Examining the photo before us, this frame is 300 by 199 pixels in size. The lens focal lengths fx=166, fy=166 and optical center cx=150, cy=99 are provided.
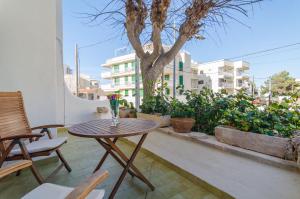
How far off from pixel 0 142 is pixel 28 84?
92 cm

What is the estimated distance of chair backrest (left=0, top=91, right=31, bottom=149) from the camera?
75.7 inches

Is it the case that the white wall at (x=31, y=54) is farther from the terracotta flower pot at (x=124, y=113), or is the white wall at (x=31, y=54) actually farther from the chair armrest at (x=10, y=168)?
the terracotta flower pot at (x=124, y=113)

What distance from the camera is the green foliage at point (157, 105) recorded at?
4071 mm

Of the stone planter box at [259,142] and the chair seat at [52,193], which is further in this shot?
the stone planter box at [259,142]

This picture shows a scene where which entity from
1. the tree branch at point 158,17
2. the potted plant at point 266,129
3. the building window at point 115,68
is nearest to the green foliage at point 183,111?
the potted plant at point 266,129

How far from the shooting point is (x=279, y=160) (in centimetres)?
190

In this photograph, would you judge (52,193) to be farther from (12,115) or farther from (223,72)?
(223,72)

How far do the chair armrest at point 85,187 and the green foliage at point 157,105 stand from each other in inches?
128

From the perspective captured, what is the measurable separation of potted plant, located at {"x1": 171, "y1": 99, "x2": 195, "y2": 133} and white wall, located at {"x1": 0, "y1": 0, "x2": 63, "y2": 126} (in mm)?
2110

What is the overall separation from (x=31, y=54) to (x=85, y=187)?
2274 millimetres

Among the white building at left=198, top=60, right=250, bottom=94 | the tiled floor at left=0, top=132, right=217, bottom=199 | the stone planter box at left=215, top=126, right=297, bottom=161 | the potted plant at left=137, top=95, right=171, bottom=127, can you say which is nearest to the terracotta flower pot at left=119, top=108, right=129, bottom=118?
the potted plant at left=137, top=95, right=171, bottom=127

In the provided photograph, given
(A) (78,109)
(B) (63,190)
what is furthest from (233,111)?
(A) (78,109)

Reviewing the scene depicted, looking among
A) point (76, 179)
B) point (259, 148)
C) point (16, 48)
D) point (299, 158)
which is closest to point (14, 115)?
point (16, 48)

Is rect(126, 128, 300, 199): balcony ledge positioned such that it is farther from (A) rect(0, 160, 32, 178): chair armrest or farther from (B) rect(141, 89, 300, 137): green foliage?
(A) rect(0, 160, 32, 178): chair armrest
